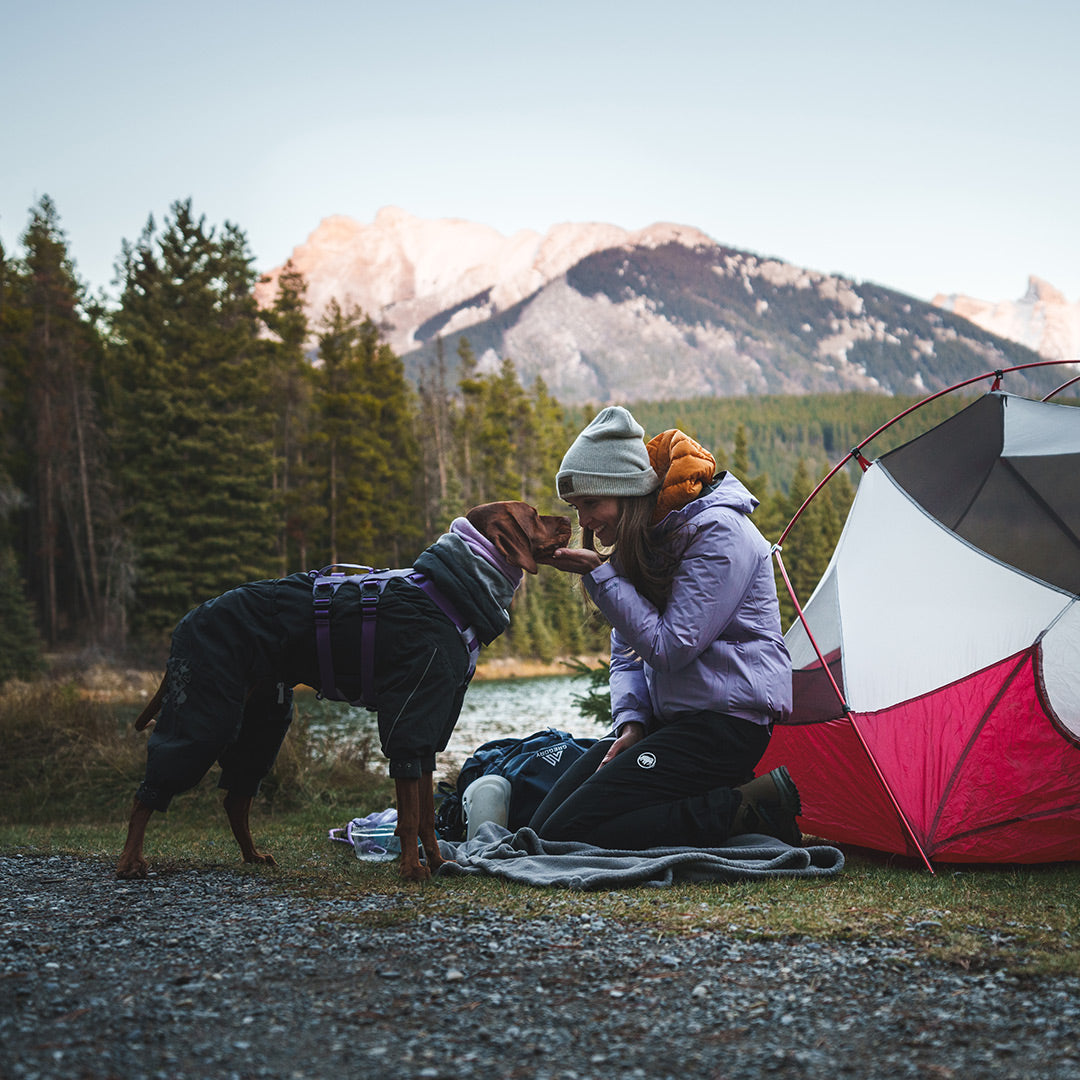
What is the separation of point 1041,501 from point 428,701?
11.2 ft

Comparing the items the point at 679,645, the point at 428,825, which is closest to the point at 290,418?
the point at 428,825

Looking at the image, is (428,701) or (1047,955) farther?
(428,701)

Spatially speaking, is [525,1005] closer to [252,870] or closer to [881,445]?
[252,870]

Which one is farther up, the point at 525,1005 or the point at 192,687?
the point at 192,687

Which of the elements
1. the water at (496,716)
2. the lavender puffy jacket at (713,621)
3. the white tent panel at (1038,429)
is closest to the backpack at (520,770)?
the lavender puffy jacket at (713,621)

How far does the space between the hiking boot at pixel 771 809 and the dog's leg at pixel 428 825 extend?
133 centimetres

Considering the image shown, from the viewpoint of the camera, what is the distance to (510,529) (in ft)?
14.7

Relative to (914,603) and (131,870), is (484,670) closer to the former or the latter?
(914,603)

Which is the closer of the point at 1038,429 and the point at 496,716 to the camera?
the point at 1038,429

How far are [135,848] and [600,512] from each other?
96.2 inches

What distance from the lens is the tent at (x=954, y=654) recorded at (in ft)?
15.3

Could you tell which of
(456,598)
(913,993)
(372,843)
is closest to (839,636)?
(456,598)

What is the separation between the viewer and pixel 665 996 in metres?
2.55

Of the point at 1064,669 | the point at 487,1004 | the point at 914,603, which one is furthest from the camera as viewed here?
the point at 914,603
